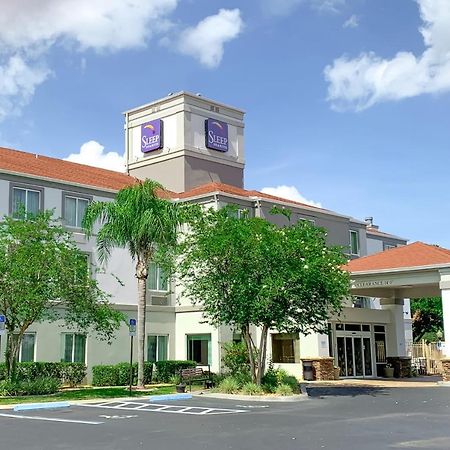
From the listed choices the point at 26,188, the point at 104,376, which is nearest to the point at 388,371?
the point at 104,376

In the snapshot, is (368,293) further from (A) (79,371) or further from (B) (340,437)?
(B) (340,437)

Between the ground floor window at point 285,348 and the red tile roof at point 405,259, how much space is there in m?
4.58

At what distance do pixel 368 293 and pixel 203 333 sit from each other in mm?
9237

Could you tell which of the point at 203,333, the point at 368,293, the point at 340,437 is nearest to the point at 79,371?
the point at 203,333

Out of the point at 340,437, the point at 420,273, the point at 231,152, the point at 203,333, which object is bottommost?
the point at 340,437

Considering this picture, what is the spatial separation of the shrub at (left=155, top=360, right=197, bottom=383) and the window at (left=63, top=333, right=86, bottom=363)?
11.7 feet

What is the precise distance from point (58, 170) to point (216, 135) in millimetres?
13281

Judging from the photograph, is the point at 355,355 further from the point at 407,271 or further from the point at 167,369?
the point at 167,369

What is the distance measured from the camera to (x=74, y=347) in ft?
106

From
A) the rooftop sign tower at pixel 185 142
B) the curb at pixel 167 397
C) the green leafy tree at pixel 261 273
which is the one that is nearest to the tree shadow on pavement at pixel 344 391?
the green leafy tree at pixel 261 273

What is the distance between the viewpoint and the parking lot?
42.3 ft

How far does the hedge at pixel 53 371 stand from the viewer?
28.9m

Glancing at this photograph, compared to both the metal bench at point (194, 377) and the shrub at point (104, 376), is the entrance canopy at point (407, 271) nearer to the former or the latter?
the metal bench at point (194, 377)

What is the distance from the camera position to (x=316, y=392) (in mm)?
26594
